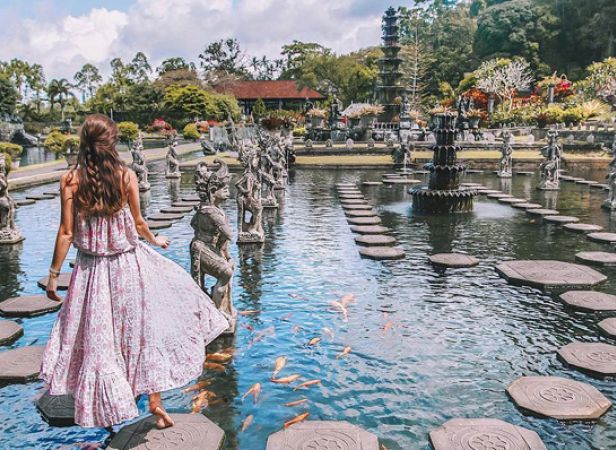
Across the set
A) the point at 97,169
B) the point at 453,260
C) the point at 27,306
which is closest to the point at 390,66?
the point at 453,260

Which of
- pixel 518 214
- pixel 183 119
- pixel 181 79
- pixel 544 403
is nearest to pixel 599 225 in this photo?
pixel 518 214

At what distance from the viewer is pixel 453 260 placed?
1105 centimetres

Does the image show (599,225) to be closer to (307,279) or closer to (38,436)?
(307,279)

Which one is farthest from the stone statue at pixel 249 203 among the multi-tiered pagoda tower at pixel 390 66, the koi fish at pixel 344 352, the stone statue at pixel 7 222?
the multi-tiered pagoda tower at pixel 390 66

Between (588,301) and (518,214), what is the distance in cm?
869

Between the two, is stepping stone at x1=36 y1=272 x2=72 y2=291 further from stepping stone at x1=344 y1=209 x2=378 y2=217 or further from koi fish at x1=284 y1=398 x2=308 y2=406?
stepping stone at x1=344 y1=209 x2=378 y2=217

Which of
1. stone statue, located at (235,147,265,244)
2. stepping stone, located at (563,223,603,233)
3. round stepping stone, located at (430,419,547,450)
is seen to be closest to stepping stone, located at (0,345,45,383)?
round stepping stone, located at (430,419,547,450)

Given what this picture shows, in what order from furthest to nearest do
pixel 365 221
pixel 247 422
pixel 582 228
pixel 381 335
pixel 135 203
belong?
pixel 365 221, pixel 582 228, pixel 381 335, pixel 247 422, pixel 135 203

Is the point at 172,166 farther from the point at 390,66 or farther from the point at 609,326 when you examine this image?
the point at 390,66

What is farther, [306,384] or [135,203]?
[306,384]

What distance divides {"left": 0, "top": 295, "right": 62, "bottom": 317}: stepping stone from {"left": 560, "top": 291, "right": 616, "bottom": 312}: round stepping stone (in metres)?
7.84

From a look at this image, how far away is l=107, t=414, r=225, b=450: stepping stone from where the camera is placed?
466 centimetres

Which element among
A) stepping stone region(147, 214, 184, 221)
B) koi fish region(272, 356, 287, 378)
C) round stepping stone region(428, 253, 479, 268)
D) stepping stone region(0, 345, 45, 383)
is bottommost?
koi fish region(272, 356, 287, 378)

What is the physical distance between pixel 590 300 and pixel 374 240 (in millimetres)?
5062
